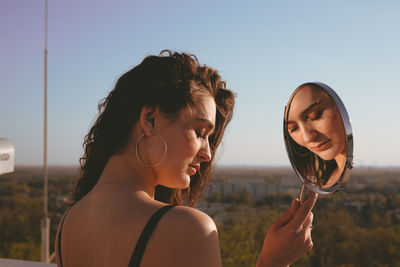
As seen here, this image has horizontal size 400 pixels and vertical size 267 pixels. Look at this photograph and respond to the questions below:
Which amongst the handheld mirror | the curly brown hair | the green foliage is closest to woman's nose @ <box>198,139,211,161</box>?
the curly brown hair

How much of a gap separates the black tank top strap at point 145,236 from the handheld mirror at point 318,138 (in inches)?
13.2

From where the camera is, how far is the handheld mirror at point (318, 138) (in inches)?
28.2

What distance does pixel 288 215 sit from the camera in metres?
0.80

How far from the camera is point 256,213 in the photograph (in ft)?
13.1

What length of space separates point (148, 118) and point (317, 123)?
379 millimetres

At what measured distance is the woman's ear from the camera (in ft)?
2.67

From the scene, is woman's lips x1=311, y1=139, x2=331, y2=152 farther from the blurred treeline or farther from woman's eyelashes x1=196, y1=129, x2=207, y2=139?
the blurred treeline

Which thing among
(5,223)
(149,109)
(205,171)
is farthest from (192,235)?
(5,223)

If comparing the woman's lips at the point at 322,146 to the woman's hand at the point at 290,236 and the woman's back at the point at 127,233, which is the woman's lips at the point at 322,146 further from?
the woman's back at the point at 127,233

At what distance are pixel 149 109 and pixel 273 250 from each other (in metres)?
0.42

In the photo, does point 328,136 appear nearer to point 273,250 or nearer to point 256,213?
point 273,250

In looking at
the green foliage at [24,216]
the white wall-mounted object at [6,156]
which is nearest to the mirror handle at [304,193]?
the white wall-mounted object at [6,156]

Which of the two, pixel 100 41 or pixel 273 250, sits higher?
pixel 100 41

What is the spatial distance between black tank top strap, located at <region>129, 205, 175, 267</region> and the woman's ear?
0.22 m
